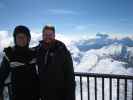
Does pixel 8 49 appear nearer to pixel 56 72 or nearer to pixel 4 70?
pixel 4 70

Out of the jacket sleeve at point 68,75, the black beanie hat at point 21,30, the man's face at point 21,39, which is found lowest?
the jacket sleeve at point 68,75

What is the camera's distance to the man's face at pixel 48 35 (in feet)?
12.6

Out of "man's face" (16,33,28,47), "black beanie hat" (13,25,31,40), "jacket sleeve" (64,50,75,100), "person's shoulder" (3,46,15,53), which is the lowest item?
"jacket sleeve" (64,50,75,100)

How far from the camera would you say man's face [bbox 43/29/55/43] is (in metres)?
3.84

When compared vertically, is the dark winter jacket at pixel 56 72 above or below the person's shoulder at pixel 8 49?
below

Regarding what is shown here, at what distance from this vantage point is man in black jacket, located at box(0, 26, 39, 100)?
12.2 ft

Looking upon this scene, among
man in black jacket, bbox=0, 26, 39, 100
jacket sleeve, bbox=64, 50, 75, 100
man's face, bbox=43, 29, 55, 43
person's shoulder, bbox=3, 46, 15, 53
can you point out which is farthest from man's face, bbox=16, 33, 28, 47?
jacket sleeve, bbox=64, 50, 75, 100

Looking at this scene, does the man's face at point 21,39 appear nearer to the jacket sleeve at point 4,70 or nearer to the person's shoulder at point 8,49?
the person's shoulder at point 8,49

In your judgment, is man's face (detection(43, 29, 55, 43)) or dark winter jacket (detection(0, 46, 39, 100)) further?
man's face (detection(43, 29, 55, 43))

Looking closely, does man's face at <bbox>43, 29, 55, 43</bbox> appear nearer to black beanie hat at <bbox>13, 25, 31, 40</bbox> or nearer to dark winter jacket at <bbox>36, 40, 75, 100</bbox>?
dark winter jacket at <bbox>36, 40, 75, 100</bbox>

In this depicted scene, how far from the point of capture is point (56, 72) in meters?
3.89

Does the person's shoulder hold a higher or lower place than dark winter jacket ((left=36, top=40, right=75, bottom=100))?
higher

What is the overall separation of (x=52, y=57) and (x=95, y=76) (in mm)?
1406

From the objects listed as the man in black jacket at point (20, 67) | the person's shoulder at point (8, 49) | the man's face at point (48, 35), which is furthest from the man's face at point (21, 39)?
the man's face at point (48, 35)
